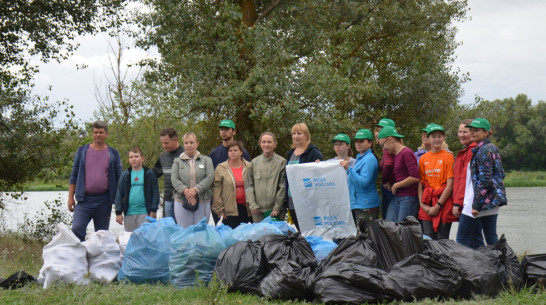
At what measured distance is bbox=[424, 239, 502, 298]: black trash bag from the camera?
4379mm

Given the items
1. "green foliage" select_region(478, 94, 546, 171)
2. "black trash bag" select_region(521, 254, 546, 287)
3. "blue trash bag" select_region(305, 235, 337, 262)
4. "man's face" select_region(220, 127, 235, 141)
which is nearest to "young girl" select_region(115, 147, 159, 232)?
"man's face" select_region(220, 127, 235, 141)

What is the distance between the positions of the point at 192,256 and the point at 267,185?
1415 millimetres

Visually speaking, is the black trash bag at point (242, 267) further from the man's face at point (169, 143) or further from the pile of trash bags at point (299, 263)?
the man's face at point (169, 143)

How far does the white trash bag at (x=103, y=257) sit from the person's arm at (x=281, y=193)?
1768 millimetres

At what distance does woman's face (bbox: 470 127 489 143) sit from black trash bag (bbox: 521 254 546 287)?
1.21 metres

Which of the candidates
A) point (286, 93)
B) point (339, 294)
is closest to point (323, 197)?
point (339, 294)

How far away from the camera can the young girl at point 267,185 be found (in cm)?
619

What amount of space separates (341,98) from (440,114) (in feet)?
18.3

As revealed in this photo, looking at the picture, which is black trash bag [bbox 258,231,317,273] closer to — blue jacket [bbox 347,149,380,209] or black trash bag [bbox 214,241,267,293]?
black trash bag [bbox 214,241,267,293]

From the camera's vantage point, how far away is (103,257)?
5527mm

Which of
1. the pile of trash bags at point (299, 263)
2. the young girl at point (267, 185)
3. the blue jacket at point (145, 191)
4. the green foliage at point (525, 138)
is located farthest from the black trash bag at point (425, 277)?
the green foliage at point (525, 138)

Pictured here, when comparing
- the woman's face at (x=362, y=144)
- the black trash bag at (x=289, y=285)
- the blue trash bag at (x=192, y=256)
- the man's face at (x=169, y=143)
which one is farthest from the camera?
the man's face at (x=169, y=143)

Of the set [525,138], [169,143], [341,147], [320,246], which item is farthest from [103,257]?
[525,138]

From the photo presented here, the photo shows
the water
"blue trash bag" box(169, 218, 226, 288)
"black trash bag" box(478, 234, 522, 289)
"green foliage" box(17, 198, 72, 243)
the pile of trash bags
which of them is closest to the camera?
the pile of trash bags
